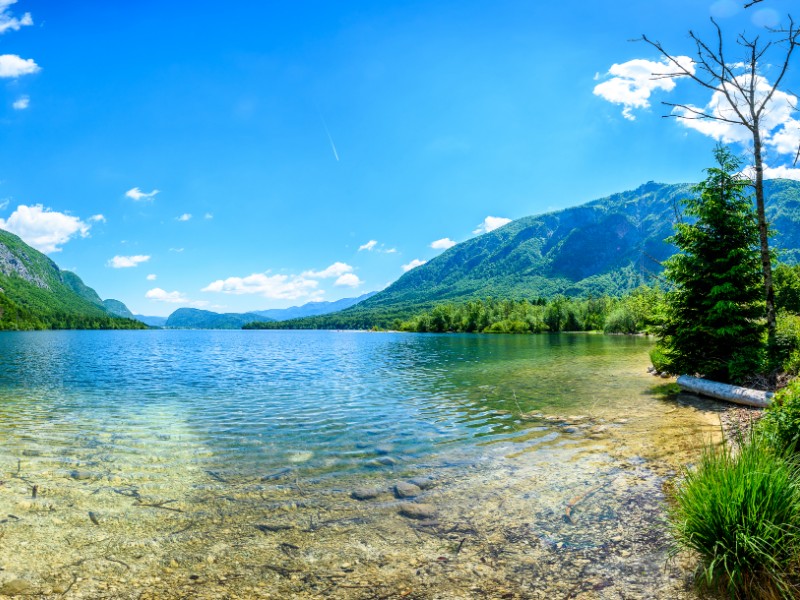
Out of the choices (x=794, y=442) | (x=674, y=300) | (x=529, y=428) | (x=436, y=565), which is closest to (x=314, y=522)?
(x=436, y=565)

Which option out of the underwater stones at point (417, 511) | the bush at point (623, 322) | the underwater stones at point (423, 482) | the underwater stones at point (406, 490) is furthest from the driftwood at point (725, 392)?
the bush at point (623, 322)

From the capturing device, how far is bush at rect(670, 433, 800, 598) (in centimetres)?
522

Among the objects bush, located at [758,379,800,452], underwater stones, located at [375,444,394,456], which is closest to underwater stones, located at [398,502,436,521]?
underwater stones, located at [375,444,394,456]

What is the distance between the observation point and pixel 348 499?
31.3ft

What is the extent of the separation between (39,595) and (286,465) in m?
6.46

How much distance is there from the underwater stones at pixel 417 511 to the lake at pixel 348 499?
0.10 meters

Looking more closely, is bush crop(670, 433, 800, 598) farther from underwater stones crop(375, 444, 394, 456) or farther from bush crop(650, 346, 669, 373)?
bush crop(650, 346, 669, 373)

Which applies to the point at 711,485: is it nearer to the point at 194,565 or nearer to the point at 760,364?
the point at 194,565

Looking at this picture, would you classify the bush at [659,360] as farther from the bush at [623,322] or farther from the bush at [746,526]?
the bush at [623,322]

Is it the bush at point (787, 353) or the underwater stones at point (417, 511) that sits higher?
the bush at point (787, 353)

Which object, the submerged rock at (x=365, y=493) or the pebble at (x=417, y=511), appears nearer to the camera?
the pebble at (x=417, y=511)

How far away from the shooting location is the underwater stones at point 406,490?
976cm

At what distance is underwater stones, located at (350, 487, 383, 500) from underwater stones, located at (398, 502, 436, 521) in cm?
89

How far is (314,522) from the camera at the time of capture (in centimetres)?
834
